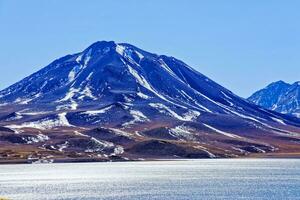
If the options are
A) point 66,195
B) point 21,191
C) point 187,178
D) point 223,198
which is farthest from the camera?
point 187,178

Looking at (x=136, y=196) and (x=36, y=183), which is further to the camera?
(x=36, y=183)

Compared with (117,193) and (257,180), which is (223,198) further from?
(257,180)

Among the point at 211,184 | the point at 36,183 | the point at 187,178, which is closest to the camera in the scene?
the point at 211,184

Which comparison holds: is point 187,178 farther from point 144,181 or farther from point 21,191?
point 21,191

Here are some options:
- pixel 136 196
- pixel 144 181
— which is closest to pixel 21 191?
pixel 136 196

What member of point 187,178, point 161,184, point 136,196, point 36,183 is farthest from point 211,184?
point 36,183

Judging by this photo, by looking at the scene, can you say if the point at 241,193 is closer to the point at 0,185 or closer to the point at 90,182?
the point at 90,182

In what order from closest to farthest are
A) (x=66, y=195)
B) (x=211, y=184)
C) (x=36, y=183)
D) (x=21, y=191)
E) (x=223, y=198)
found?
(x=223, y=198) → (x=66, y=195) → (x=21, y=191) → (x=211, y=184) → (x=36, y=183)

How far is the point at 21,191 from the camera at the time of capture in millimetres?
141250

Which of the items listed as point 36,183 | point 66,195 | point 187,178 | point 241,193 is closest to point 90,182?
point 36,183

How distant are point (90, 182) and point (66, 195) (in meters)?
42.6

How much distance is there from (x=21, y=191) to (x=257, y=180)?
211ft

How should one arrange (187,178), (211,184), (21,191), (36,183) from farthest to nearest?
(187,178) → (36,183) → (211,184) → (21,191)

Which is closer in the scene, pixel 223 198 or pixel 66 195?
pixel 223 198
